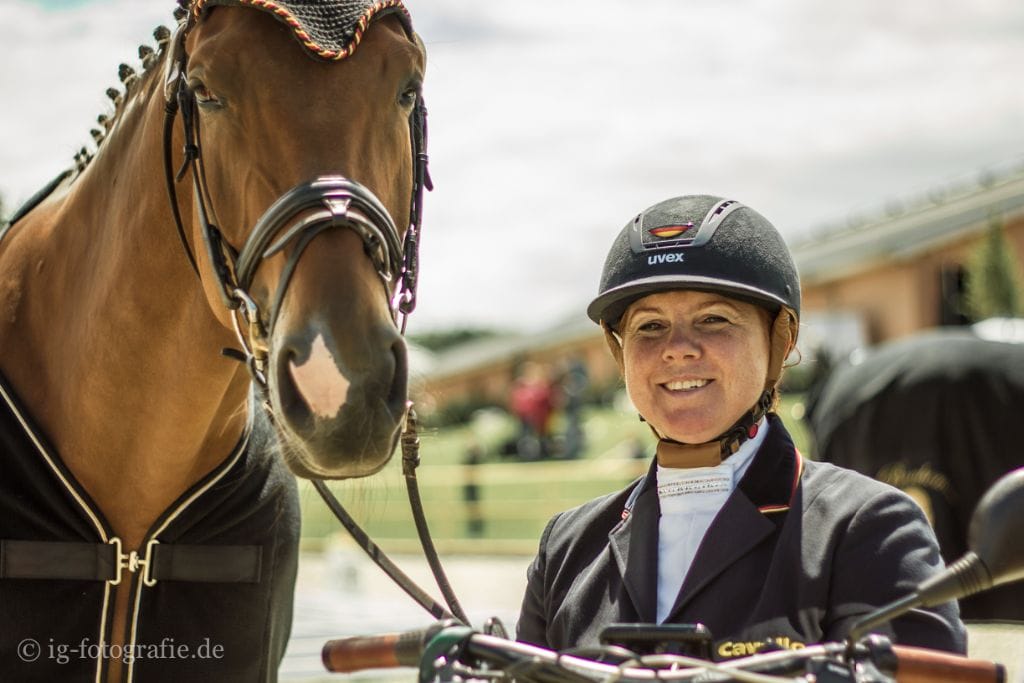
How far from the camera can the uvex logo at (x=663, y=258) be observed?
2.35 metres

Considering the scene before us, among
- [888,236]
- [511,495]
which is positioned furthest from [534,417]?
[888,236]

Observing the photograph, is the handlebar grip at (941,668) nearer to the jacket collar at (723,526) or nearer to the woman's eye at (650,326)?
the jacket collar at (723,526)

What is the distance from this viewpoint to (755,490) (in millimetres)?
2244

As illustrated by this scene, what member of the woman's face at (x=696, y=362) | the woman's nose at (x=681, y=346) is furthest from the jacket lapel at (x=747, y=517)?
the woman's nose at (x=681, y=346)

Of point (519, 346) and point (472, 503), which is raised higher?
point (519, 346)

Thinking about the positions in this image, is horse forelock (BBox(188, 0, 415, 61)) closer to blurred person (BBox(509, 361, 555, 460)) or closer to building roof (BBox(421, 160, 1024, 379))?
building roof (BBox(421, 160, 1024, 379))

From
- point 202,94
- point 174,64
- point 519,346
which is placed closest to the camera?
point 202,94

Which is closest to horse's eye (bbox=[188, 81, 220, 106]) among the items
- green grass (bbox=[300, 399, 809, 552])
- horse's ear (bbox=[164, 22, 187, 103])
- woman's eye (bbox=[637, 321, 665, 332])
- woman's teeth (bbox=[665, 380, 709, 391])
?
horse's ear (bbox=[164, 22, 187, 103])

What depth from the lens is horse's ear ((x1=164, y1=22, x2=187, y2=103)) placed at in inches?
106

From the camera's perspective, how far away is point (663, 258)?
2363 millimetres

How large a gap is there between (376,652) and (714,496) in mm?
833

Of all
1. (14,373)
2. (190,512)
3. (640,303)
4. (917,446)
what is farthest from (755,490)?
(917,446)

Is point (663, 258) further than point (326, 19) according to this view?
No

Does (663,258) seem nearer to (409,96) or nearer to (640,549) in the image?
(640,549)
